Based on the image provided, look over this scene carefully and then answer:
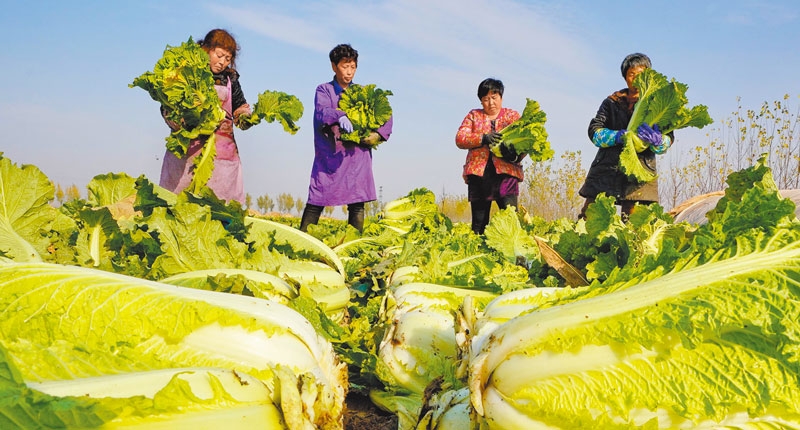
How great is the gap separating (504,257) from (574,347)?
252cm

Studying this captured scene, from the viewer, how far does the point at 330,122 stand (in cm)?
804

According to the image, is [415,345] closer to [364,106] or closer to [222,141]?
[222,141]

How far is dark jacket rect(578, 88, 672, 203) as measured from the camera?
785 cm

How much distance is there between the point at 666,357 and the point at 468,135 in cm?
784

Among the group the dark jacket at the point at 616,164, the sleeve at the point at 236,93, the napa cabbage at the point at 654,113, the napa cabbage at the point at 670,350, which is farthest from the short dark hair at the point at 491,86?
the napa cabbage at the point at 670,350

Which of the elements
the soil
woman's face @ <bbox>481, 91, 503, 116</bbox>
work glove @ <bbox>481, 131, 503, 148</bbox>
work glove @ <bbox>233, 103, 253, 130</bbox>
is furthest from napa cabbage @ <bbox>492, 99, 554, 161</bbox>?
the soil

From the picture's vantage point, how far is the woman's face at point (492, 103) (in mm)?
9211

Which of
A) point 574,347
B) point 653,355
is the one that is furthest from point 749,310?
point 574,347

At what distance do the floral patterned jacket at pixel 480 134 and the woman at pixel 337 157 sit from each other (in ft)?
5.03

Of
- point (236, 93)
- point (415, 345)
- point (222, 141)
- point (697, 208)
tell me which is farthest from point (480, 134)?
point (415, 345)

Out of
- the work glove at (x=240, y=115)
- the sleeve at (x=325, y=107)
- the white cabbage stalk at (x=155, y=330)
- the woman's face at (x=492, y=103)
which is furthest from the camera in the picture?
the woman's face at (x=492, y=103)

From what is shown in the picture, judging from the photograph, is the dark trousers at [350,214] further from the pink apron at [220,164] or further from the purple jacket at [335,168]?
the pink apron at [220,164]

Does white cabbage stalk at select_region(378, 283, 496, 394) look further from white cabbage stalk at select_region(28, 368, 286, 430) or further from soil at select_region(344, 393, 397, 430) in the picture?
white cabbage stalk at select_region(28, 368, 286, 430)

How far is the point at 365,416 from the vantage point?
271 cm
